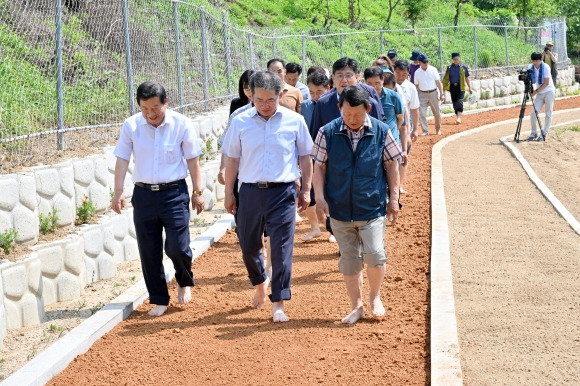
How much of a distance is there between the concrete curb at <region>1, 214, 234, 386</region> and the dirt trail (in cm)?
7

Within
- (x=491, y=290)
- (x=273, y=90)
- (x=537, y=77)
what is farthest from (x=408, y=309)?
(x=537, y=77)

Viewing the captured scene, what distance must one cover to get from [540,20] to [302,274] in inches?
1251

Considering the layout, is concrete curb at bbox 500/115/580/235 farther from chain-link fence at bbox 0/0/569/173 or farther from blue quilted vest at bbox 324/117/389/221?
chain-link fence at bbox 0/0/569/173

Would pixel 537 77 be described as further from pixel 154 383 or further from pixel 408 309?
pixel 154 383

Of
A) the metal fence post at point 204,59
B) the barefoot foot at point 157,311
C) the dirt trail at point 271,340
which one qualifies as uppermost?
the metal fence post at point 204,59

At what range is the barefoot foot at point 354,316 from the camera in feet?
24.4

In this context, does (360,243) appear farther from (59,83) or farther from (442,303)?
(59,83)

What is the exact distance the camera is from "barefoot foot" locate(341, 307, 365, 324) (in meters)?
7.43

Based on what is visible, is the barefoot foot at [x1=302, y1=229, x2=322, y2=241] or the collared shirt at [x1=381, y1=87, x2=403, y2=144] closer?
the collared shirt at [x1=381, y1=87, x2=403, y2=144]

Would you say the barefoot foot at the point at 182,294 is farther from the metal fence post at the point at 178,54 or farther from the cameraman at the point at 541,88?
the cameraman at the point at 541,88

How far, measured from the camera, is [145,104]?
7680mm

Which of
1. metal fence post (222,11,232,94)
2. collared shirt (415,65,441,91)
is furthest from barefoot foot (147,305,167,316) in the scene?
collared shirt (415,65,441,91)

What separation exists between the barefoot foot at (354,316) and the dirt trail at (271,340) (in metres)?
0.06

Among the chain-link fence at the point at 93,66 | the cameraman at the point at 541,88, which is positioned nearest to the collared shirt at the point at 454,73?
the cameraman at the point at 541,88
